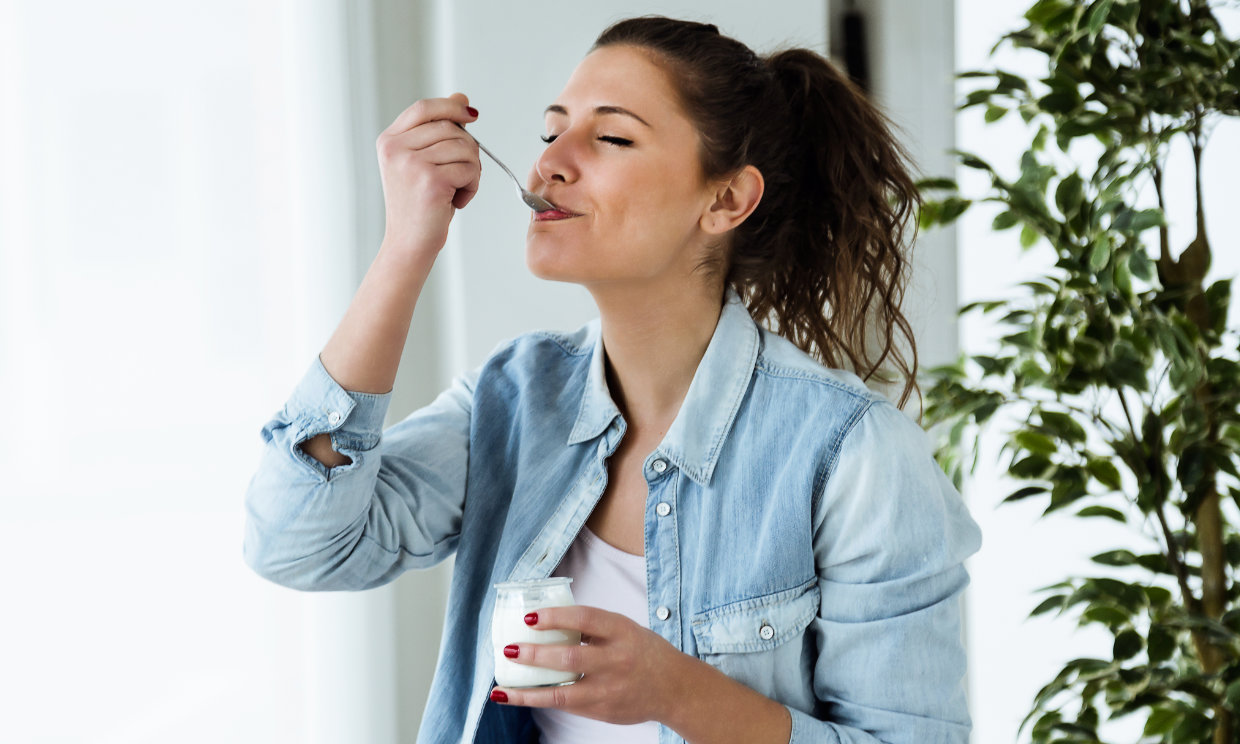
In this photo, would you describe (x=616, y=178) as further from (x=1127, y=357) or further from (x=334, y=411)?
(x=1127, y=357)

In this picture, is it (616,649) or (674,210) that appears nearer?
(616,649)

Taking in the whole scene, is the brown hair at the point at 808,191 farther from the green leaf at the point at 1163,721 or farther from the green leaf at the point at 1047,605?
the green leaf at the point at 1163,721

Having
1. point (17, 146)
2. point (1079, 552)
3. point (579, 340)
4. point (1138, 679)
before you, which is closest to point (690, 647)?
point (579, 340)

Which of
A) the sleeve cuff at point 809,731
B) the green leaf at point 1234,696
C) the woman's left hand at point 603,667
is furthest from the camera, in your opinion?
the green leaf at point 1234,696

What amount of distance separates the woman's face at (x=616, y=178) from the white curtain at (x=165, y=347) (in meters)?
0.63

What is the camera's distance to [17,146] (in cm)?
133

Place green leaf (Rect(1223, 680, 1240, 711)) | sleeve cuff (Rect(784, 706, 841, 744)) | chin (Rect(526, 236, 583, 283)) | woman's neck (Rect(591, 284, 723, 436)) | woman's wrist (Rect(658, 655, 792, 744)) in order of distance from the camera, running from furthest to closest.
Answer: green leaf (Rect(1223, 680, 1240, 711)), woman's neck (Rect(591, 284, 723, 436)), chin (Rect(526, 236, 583, 283)), sleeve cuff (Rect(784, 706, 841, 744)), woman's wrist (Rect(658, 655, 792, 744))

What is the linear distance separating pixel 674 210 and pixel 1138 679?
3.22 feet

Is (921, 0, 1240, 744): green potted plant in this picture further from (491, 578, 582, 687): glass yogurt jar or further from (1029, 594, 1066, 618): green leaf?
(491, 578, 582, 687): glass yogurt jar

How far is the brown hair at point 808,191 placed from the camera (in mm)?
1320

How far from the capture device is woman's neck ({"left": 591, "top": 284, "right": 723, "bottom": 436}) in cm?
131

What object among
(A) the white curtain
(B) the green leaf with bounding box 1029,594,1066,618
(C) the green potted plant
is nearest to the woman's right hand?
(A) the white curtain

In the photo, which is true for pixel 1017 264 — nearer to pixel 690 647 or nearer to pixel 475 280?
pixel 475 280

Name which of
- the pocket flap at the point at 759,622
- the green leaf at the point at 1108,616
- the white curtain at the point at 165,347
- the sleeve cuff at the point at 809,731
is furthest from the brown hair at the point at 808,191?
the white curtain at the point at 165,347
